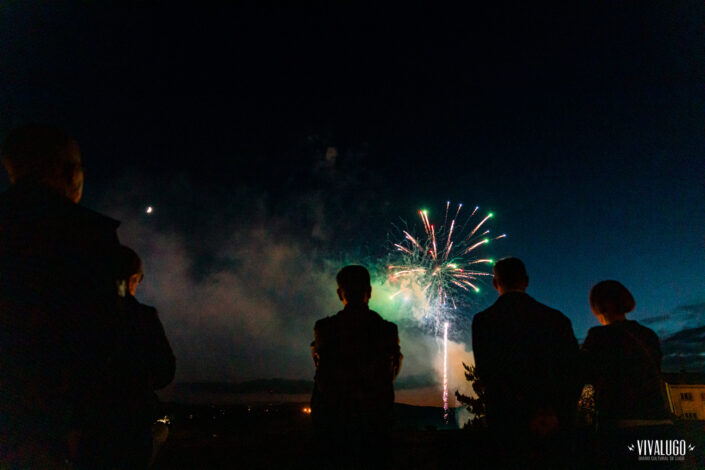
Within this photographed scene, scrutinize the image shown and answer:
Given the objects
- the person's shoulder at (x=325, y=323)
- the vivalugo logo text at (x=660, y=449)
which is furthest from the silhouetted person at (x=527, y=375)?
the person's shoulder at (x=325, y=323)

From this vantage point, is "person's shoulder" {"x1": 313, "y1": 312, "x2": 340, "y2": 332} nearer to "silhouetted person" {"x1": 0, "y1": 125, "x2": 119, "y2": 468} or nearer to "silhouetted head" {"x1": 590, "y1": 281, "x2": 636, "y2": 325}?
"silhouetted person" {"x1": 0, "y1": 125, "x2": 119, "y2": 468}

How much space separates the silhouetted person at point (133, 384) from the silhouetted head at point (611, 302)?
14.1ft

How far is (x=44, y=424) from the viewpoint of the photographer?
1.44 m

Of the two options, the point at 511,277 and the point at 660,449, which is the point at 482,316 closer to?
the point at 511,277

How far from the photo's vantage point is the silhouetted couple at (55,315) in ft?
4.69

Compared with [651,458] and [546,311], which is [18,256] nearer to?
[546,311]

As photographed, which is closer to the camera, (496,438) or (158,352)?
(158,352)

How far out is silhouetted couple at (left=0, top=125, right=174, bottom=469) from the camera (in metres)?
1.43

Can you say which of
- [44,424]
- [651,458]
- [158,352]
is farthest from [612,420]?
[44,424]

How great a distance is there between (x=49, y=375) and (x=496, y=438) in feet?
11.0

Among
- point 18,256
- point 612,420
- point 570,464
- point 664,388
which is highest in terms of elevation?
point 18,256

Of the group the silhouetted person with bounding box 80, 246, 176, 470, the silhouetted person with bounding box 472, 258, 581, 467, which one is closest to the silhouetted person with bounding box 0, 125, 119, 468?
the silhouetted person with bounding box 80, 246, 176, 470

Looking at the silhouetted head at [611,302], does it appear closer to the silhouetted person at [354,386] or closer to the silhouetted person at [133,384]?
the silhouetted person at [354,386]

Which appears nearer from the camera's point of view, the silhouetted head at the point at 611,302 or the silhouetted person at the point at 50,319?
the silhouetted person at the point at 50,319
